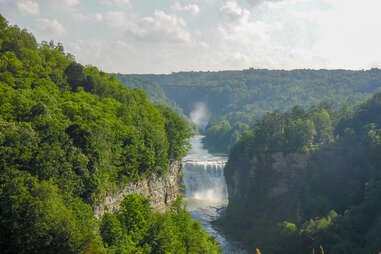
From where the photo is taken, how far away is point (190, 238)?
41062 millimetres

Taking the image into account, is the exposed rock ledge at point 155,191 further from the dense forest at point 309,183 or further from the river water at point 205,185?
the river water at point 205,185

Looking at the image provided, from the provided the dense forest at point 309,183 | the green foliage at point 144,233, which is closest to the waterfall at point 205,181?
the dense forest at point 309,183

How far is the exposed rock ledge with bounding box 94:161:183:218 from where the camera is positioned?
4256 centimetres

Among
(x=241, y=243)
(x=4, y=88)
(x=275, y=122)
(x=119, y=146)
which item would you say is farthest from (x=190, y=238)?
(x=275, y=122)

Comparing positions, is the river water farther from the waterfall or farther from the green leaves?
the green leaves

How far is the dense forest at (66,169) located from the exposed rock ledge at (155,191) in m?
1.14

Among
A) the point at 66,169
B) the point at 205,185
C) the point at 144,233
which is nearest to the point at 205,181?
the point at 205,185

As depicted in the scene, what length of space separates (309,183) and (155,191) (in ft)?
99.5

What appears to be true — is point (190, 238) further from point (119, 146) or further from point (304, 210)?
point (304, 210)

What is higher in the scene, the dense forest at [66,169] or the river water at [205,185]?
the dense forest at [66,169]

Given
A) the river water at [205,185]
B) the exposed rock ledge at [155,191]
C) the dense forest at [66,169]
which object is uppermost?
the dense forest at [66,169]

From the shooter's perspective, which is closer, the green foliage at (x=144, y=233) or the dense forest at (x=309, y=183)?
the green foliage at (x=144, y=233)

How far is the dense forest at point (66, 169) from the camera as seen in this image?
28781 millimetres

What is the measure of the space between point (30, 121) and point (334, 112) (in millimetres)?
83707
